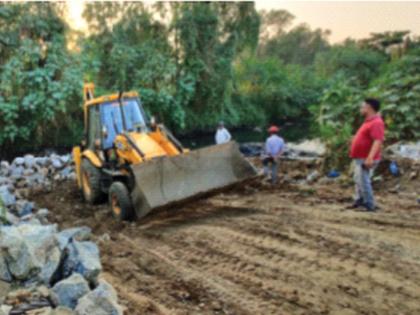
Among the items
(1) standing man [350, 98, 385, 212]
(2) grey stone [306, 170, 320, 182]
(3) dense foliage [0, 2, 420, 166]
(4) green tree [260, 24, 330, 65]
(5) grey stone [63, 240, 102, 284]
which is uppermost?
(4) green tree [260, 24, 330, 65]

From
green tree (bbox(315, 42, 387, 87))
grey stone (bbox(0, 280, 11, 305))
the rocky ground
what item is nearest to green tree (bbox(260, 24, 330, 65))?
green tree (bbox(315, 42, 387, 87))

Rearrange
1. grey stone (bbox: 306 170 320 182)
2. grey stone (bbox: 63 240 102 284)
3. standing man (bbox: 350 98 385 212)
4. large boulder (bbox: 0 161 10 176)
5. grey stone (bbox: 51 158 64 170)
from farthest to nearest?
1. grey stone (bbox: 51 158 64 170)
2. large boulder (bbox: 0 161 10 176)
3. grey stone (bbox: 306 170 320 182)
4. standing man (bbox: 350 98 385 212)
5. grey stone (bbox: 63 240 102 284)

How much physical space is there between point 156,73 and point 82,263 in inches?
765

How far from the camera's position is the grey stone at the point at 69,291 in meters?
4.12

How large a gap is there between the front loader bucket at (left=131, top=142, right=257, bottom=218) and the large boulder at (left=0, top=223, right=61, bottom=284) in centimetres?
258

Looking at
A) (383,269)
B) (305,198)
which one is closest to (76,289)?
(383,269)

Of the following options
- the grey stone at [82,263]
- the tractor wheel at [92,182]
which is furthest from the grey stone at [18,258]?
the tractor wheel at [92,182]

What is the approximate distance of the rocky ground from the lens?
14.8 feet

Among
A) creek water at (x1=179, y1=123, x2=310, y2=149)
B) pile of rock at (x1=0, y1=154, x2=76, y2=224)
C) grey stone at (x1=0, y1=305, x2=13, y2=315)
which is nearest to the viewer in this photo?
grey stone at (x1=0, y1=305, x2=13, y2=315)

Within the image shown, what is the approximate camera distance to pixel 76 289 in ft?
13.8

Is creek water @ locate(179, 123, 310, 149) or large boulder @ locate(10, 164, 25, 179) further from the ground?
large boulder @ locate(10, 164, 25, 179)

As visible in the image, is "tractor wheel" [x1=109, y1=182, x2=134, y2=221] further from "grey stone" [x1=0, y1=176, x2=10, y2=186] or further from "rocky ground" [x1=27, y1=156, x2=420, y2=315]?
"grey stone" [x1=0, y1=176, x2=10, y2=186]

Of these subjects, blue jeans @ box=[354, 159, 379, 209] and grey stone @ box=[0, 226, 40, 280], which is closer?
grey stone @ box=[0, 226, 40, 280]

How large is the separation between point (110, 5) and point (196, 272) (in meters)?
20.5
